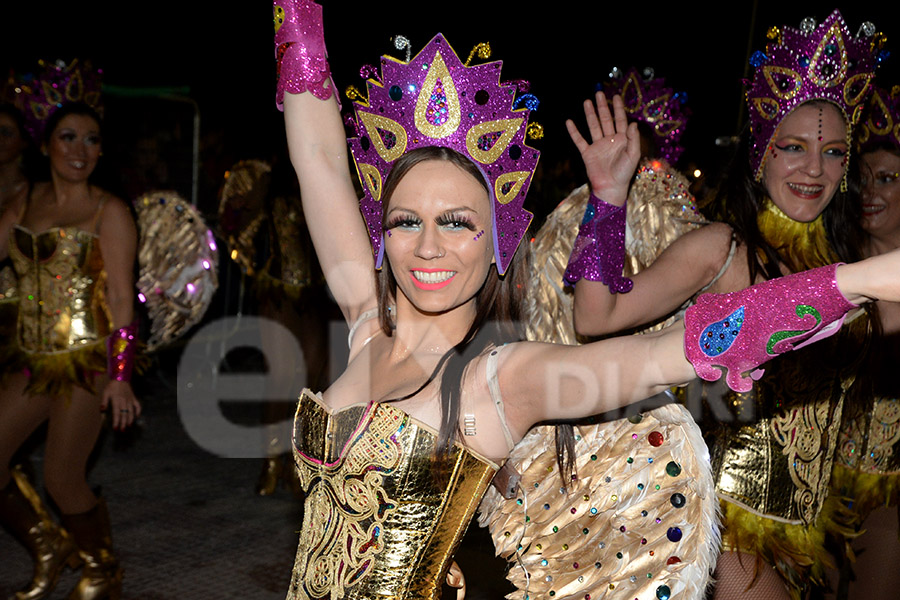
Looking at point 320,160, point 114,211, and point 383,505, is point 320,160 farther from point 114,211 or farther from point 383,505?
point 114,211

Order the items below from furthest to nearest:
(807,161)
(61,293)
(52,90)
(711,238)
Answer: (52,90), (61,293), (807,161), (711,238)

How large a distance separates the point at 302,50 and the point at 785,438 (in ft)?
5.61

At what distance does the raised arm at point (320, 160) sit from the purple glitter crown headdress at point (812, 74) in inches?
54.7

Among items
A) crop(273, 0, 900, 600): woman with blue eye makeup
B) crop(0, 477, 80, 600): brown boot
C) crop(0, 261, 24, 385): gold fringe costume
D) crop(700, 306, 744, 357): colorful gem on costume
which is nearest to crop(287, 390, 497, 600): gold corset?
crop(273, 0, 900, 600): woman with blue eye makeup

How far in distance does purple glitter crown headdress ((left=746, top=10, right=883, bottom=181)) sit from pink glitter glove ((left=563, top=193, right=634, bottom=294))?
0.80 meters

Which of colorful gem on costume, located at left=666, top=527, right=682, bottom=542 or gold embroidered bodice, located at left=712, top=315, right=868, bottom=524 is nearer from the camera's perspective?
colorful gem on costume, located at left=666, top=527, right=682, bottom=542

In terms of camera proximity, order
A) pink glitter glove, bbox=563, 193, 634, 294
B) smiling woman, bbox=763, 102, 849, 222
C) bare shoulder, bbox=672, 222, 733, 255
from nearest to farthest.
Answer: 1. pink glitter glove, bbox=563, 193, 634, 294
2. bare shoulder, bbox=672, 222, 733, 255
3. smiling woman, bbox=763, 102, 849, 222

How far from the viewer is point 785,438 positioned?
2.71 metres

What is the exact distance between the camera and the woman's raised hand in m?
2.34

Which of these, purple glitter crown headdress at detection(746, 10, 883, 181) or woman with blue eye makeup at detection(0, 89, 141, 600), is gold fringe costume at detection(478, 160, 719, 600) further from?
woman with blue eye makeup at detection(0, 89, 141, 600)

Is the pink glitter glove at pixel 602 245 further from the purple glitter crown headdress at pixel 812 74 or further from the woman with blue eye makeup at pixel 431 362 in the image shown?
the purple glitter crown headdress at pixel 812 74

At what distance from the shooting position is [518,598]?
86.6 inches

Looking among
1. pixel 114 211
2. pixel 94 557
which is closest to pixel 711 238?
pixel 114 211

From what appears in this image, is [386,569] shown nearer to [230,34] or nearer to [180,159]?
[180,159]
